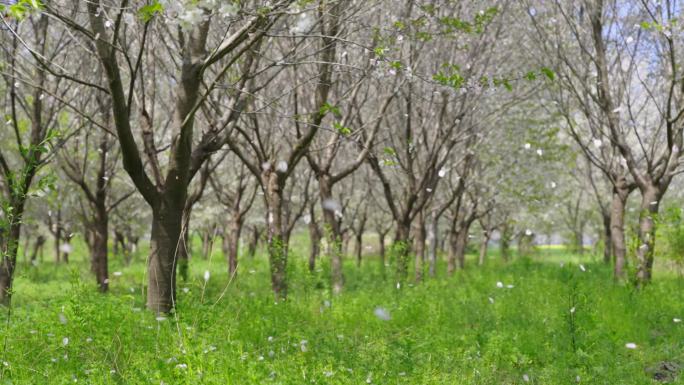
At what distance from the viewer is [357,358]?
533 cm

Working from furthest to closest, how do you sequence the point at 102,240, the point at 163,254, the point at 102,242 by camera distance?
the point at 102,242 < the point at 102,240 < the point at 163,254

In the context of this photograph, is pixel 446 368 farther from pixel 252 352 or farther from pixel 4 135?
pixel 4 135

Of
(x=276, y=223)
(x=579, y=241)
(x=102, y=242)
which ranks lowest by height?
(x=579, y=241)

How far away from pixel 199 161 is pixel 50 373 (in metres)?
3.11

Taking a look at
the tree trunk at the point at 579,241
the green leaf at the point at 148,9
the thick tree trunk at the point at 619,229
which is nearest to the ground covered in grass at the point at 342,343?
the green leaf at the point at 148,9

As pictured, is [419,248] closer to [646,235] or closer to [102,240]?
[646,235]

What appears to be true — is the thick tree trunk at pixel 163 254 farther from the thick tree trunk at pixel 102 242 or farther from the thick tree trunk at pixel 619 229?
the thick tree trunk at pixel 619 229

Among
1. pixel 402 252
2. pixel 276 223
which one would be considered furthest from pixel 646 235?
pixel 276 223

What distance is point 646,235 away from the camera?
10422 millimetres

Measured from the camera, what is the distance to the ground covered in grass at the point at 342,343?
4.67 meters

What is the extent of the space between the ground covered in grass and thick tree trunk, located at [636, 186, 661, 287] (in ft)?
4.78

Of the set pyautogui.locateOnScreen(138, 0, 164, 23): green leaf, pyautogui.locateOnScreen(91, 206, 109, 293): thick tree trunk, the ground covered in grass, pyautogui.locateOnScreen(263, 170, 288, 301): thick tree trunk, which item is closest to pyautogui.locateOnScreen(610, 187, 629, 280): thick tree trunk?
the ground covered in grass

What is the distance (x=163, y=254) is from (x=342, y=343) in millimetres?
2352

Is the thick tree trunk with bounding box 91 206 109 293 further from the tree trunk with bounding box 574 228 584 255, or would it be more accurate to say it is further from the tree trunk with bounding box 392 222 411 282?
the tree trunk with bounding box 574 228 584 255
